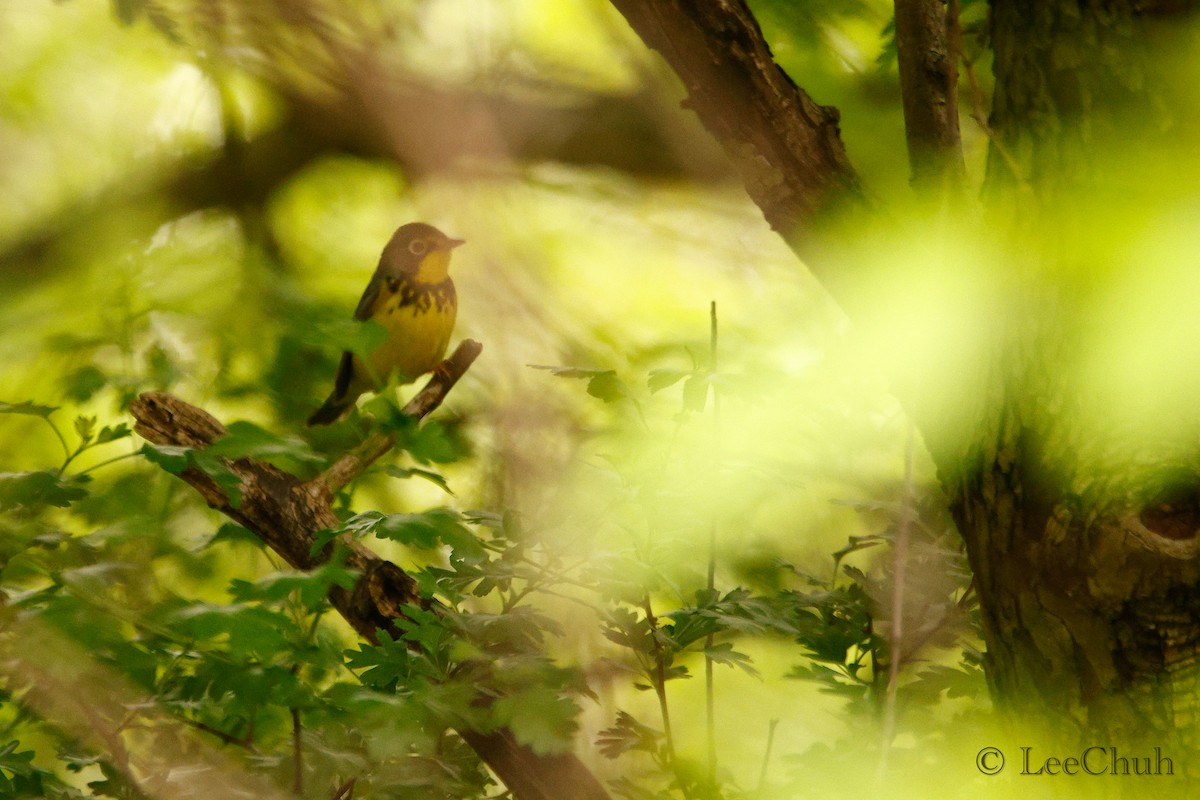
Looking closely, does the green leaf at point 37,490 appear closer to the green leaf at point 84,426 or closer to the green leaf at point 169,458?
the green leaf at point 84,426

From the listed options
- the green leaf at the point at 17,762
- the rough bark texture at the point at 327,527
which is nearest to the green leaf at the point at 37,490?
the rough bark texture at the point at 327,527

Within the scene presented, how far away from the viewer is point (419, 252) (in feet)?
6.17

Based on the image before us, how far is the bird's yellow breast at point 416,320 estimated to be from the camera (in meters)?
1.92

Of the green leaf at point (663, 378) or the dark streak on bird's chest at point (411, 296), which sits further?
the dark streak on bird's chest at point (411, 296)

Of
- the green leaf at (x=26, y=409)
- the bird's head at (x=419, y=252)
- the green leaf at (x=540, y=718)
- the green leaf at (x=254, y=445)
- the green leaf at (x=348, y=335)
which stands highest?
the bird's head at (x=419, y=252)

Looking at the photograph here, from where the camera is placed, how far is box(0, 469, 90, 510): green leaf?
1.03 metres

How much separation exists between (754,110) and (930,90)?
6.0 inches

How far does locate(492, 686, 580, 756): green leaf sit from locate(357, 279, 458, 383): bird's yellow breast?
115cm

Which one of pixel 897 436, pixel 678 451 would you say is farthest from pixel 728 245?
pixel 678 451

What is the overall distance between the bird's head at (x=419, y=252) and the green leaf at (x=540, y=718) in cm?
114

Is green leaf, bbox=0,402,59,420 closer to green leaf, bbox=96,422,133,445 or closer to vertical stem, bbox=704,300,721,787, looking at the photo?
green leaf, bbox=96,422,133,445

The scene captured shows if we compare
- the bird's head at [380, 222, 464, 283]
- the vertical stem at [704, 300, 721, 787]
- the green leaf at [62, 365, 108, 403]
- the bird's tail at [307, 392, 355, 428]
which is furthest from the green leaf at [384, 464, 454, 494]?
the bird's tail at [307, 392, 355, 428]

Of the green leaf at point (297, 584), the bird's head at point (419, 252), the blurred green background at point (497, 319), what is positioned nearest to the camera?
the green leaf at point (297, 584)

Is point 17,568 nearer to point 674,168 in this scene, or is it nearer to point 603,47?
point 674,168
